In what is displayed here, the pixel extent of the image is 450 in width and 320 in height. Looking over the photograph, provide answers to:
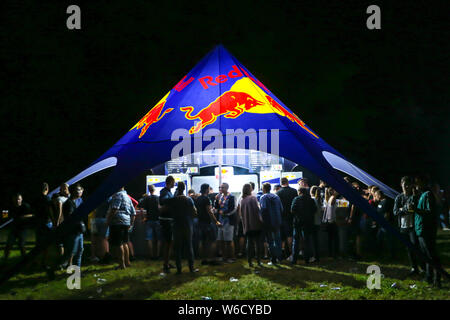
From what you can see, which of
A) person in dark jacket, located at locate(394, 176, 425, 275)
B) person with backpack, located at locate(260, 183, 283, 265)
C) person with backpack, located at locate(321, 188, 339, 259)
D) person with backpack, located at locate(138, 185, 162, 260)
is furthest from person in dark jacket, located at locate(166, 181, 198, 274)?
person in dark jacket, located at locate(394, 176, 425, 275)

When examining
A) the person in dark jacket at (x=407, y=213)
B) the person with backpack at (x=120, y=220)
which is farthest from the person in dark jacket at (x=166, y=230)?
the person in dark jacket at (x=407, y=213)

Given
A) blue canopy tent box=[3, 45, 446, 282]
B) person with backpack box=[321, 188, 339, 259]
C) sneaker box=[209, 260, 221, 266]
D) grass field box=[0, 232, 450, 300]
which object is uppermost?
blue canopy tent box=[3, 45, 446, 282]

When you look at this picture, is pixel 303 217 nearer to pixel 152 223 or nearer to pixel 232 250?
pixel 232 250

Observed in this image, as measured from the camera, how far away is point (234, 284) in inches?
196

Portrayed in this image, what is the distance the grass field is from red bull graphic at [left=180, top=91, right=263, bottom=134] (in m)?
2.16

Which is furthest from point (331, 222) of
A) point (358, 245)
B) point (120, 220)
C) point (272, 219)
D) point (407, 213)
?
point (120, 220)

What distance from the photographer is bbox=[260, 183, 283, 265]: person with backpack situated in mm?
6562

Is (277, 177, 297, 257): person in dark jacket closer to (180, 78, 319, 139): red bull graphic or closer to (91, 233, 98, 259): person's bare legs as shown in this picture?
(180, 78, 319, 139): red bull graphic

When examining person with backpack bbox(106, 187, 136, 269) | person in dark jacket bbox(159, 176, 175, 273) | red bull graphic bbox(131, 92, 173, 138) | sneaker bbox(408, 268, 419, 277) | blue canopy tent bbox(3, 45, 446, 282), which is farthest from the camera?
person with backpack bbox(106, 187, 136, 269)

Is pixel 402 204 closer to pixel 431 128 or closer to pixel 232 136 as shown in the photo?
pixel 232 136

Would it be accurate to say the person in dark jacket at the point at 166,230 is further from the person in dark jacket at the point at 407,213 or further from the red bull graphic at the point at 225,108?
the person in dark jacket at the point at 407,213

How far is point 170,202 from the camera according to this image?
19.2 ft

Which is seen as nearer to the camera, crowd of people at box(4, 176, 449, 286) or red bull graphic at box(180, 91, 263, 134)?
red bull graphic at box(180, 91, 263, 134)

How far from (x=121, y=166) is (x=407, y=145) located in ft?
60.3
